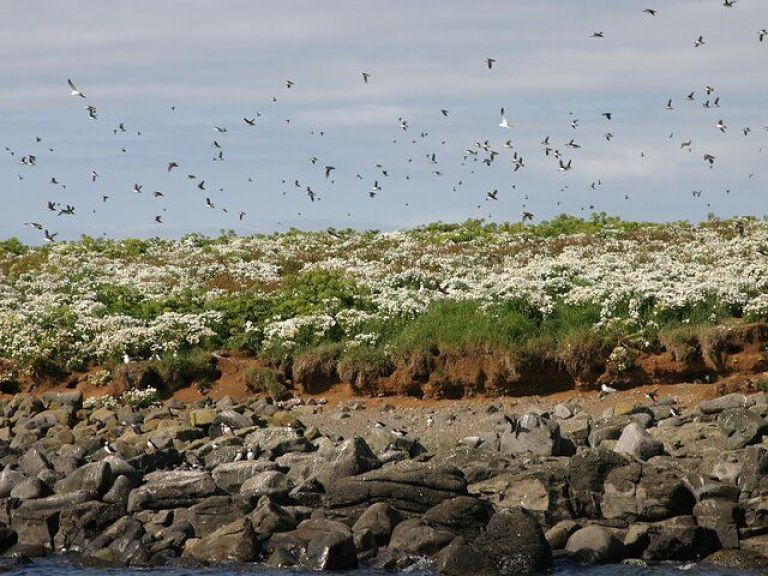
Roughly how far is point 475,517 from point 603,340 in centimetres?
1083

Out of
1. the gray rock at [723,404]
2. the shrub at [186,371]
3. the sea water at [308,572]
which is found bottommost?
the sea water at [308,572]

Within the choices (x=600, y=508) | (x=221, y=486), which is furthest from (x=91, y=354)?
(x=600, y=508)

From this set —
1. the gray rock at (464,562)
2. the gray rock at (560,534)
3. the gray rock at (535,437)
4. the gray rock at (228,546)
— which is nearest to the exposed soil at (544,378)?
the gray rock at (535,437)

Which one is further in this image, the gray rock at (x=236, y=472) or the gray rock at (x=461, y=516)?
the gray rock at (x=236, y=472)

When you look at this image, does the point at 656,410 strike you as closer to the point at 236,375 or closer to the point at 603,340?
the point at 603,340

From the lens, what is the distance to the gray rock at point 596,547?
1931 centimetres

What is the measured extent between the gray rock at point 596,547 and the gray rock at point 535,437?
3274 millimetres

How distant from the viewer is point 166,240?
53.4 meters

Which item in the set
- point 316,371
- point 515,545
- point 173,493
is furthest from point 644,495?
point 316,371

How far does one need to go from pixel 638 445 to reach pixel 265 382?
38.3 ft

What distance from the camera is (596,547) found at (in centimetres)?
1939

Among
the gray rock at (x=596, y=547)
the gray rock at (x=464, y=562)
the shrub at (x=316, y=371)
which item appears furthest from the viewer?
the shrub at (x=316, y=371)

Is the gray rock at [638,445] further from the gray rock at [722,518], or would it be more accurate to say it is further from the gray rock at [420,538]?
the gray rock at [420,538]

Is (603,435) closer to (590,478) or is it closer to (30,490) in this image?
(590,478)
